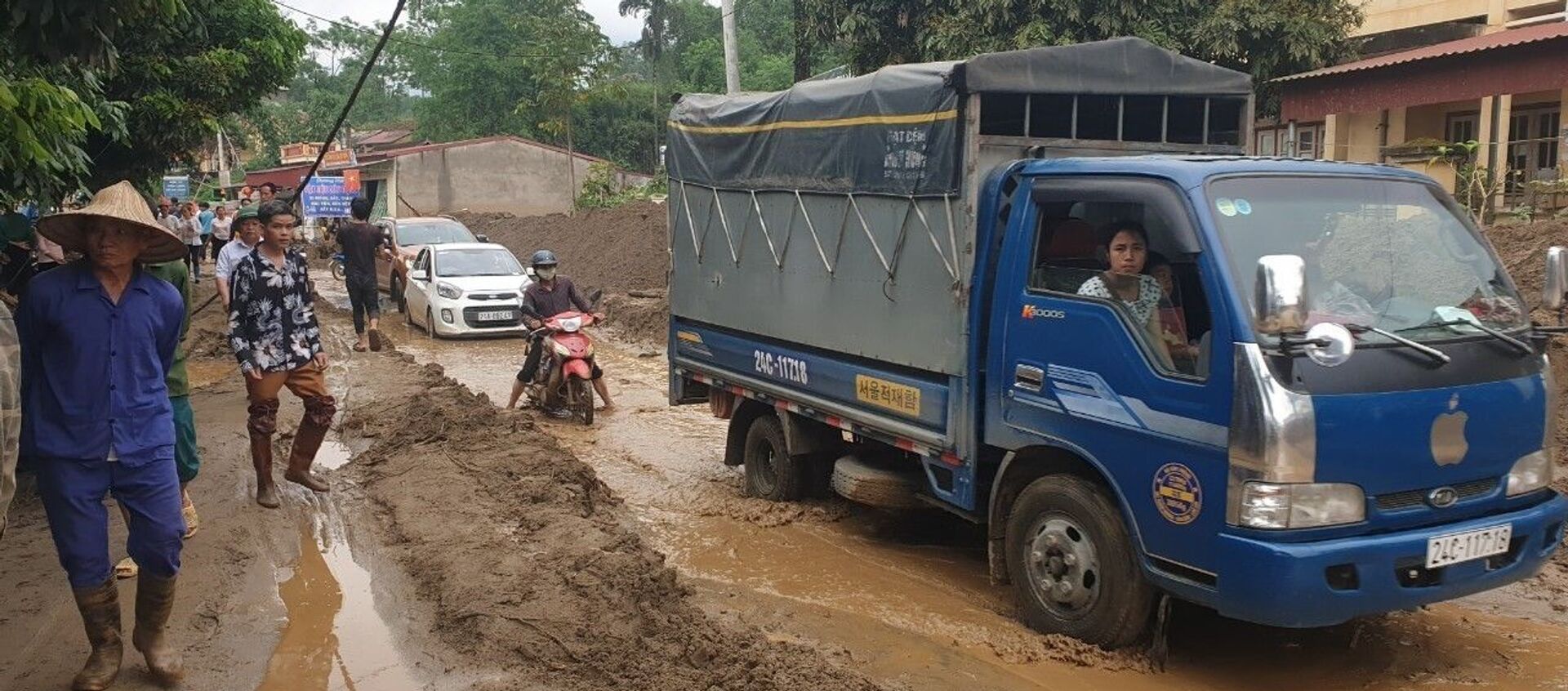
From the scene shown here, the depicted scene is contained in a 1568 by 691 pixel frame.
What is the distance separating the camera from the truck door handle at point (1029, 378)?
5348 mm

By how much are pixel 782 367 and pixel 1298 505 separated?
3.71 meters

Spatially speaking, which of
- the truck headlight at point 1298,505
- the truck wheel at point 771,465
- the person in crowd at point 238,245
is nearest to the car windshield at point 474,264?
the person in crowd at point 238,245

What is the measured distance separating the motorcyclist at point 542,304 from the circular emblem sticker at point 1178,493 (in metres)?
7.31

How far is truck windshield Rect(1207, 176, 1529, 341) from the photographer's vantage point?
15.4ft

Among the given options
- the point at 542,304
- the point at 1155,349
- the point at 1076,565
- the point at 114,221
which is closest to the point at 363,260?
the point at 542,304

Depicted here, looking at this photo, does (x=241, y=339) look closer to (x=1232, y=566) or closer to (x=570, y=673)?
(x=570, y=673)

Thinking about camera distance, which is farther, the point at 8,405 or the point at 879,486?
the point at 879,486

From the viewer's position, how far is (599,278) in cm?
2367

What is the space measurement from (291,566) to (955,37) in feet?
37.9

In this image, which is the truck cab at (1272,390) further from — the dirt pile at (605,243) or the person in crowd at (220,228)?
the person in crowd at (220,228)

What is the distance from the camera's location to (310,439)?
7449mm

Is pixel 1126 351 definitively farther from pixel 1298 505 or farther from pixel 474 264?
pixel 474 264

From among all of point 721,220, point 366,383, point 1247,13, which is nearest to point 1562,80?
point 1247,13

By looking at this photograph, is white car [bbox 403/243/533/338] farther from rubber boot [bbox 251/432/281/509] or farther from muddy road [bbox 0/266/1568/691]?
rubber boot [bbox 251/432/281/509]
